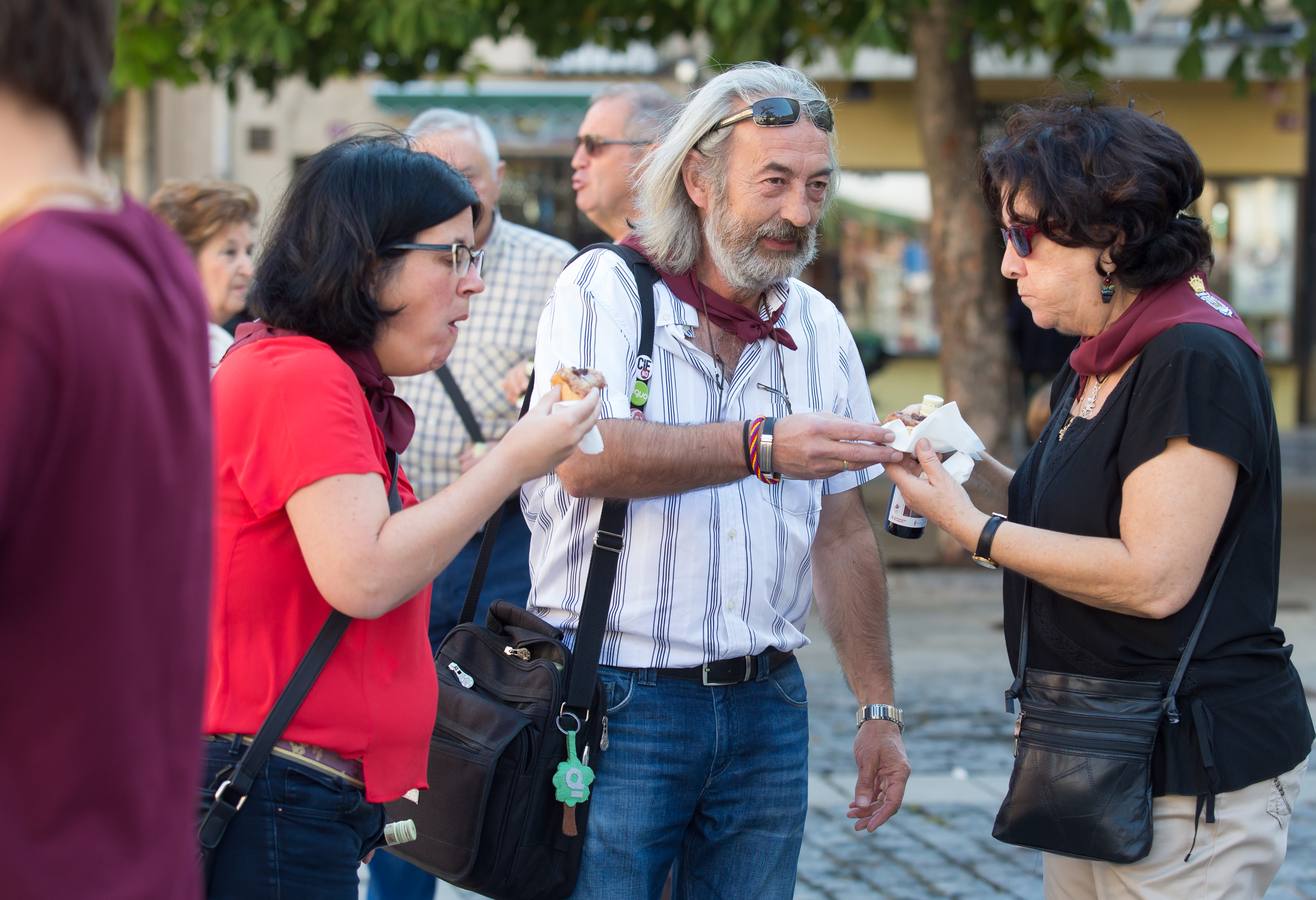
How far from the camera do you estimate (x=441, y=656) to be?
2957 mm

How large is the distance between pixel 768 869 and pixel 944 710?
427cm

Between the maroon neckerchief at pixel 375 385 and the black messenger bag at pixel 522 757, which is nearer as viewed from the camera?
the maroon neckerchief at pixel 375 385

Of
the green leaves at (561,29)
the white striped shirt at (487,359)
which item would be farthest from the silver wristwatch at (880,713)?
the green leaves at (561,29)

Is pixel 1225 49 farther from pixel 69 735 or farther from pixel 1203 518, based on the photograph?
pixel 69 735

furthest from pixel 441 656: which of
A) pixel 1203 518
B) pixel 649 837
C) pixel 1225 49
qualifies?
pixel 1225 49

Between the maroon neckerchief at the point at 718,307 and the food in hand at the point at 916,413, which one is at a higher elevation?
the maroon neckerchief at the point at 718,307

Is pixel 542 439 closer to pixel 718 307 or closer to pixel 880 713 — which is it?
pixel 718 307

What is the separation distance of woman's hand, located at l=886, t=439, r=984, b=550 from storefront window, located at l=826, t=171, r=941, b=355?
14950mm

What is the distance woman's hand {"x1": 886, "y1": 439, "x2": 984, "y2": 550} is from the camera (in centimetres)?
275

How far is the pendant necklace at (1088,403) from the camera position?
2.82 meters

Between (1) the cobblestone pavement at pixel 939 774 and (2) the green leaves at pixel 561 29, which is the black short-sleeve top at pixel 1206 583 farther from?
(2) the green leaves at pixel 561 29

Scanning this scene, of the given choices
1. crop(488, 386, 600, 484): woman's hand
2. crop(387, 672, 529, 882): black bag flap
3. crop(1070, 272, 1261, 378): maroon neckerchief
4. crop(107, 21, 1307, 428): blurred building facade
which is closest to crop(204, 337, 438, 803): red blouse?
crop(488, 386, 600, 484): woman's hand

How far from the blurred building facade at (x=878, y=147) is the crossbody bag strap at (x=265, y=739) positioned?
1534 cm

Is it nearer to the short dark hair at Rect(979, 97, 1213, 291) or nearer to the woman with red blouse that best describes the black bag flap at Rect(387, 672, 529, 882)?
the woman with red blouse
